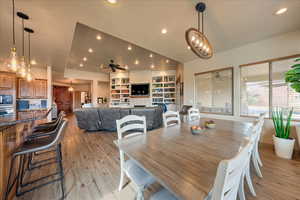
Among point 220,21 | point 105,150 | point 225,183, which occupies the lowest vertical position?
point 105,150

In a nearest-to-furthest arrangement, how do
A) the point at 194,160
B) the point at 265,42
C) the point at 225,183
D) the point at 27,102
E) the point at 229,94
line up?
the point at 225,183
the point at 194,160
the point at 265,42
the point at 229,94
the point at 27,102

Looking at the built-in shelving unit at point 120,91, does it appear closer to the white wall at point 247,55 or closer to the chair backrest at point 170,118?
the white wall at point 247,55

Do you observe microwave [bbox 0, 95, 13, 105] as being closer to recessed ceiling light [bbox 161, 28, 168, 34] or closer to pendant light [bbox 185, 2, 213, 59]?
recessed ceiling light [bbox 161, 28, 168, 34]

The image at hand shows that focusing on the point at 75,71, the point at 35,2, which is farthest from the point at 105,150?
the point at 75,71

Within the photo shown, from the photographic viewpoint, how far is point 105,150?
2.72 m

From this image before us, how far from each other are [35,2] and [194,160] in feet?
10.2

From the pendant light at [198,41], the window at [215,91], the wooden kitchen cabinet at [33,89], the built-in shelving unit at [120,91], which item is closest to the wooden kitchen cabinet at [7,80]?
the wooden kitchen cabinet at [33,89]

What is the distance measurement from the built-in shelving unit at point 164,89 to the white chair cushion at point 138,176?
658 cm

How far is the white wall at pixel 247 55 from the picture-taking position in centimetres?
270

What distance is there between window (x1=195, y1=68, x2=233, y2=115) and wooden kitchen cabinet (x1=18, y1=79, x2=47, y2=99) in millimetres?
6614

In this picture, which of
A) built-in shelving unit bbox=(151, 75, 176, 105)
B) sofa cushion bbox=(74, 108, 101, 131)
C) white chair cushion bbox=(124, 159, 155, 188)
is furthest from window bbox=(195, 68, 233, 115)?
sofa cushion bbox=(74, 108, 101, 131)

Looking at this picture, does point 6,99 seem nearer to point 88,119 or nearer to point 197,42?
point 88,119

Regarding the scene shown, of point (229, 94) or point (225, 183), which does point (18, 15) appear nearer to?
point (225, 183)

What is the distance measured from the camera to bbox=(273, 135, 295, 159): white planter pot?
7.25ft
